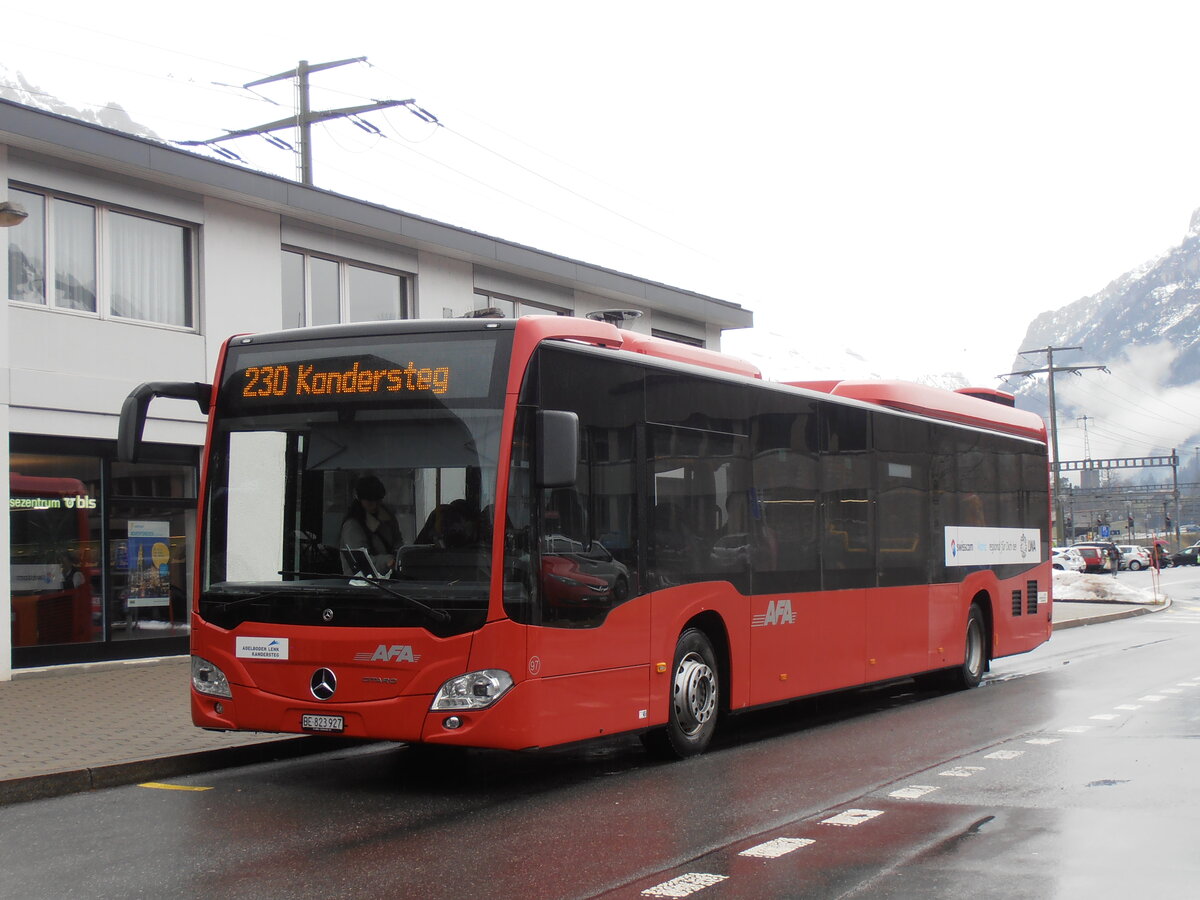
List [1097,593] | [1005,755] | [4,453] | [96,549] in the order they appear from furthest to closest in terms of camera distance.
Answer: [1097,593] < [96,549] < [4,453] < [1005,755]

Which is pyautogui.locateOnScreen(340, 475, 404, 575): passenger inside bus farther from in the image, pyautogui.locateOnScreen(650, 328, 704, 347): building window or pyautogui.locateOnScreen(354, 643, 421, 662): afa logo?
pyautogui.locateOnScreen(650, 328, 704, 347): building window

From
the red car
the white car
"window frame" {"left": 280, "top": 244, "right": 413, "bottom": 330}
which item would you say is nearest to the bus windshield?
"window frame" {"left": 280, "top": 244, "right": 413, "bottom": 330}

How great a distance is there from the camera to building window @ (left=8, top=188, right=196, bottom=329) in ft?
52.4

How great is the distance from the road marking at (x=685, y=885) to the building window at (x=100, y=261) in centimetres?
1243

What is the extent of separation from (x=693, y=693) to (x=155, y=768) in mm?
3767

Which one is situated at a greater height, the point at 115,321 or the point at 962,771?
the point at 115,321

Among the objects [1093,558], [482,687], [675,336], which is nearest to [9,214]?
[482,687]

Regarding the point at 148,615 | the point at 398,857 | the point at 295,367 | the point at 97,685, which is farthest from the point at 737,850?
the point at 148,615

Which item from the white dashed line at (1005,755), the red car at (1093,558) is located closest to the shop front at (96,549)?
the white dashed line at (1005,755)

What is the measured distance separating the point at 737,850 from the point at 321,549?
3.34m

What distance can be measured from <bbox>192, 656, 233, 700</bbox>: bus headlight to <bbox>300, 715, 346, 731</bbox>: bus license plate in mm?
661

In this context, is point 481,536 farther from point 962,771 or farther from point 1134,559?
point 1134,559

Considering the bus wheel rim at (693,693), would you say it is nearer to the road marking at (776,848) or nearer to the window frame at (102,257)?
the road marking at (776,848)

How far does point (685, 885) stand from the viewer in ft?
19.7
